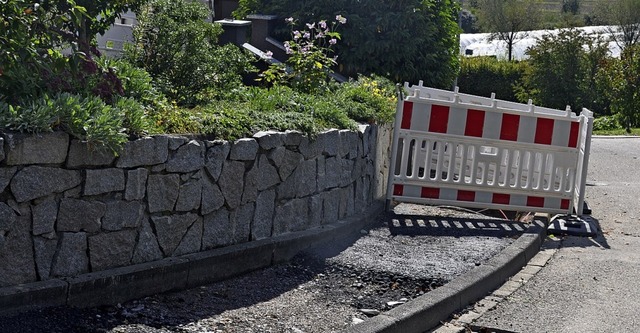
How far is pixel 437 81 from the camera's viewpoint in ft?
52.6

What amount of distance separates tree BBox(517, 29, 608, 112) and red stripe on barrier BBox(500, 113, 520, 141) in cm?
2865

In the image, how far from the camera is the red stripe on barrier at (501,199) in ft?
34.1

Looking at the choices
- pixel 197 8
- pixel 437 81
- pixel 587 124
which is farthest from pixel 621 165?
pixel 197 8

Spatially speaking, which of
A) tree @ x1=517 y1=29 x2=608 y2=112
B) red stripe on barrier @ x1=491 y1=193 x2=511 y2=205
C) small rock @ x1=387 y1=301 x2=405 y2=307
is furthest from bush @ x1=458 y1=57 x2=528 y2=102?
small rock @ x1=387 y1=301 x2=405 y2=307

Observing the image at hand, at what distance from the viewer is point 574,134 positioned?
34.4 ft

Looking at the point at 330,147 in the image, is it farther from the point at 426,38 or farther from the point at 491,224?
the point at 426,38

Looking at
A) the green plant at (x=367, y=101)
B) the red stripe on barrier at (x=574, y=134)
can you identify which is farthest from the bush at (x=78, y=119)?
the red stripe on barrier at (x=574, y=134)

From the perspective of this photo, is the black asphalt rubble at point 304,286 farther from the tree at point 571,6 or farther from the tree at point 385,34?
the tree at point 571,6

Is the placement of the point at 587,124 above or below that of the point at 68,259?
above

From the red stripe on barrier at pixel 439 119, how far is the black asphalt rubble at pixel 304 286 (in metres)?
1.10

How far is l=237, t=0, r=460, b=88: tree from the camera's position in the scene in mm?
15273

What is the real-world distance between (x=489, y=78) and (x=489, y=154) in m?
35.4

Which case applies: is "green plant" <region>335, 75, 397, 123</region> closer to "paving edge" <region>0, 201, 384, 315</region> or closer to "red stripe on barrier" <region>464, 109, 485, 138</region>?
"red stripe on barrier" <region>464, 109, 485, 138</region>

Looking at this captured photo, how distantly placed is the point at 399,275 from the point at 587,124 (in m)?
3.91
